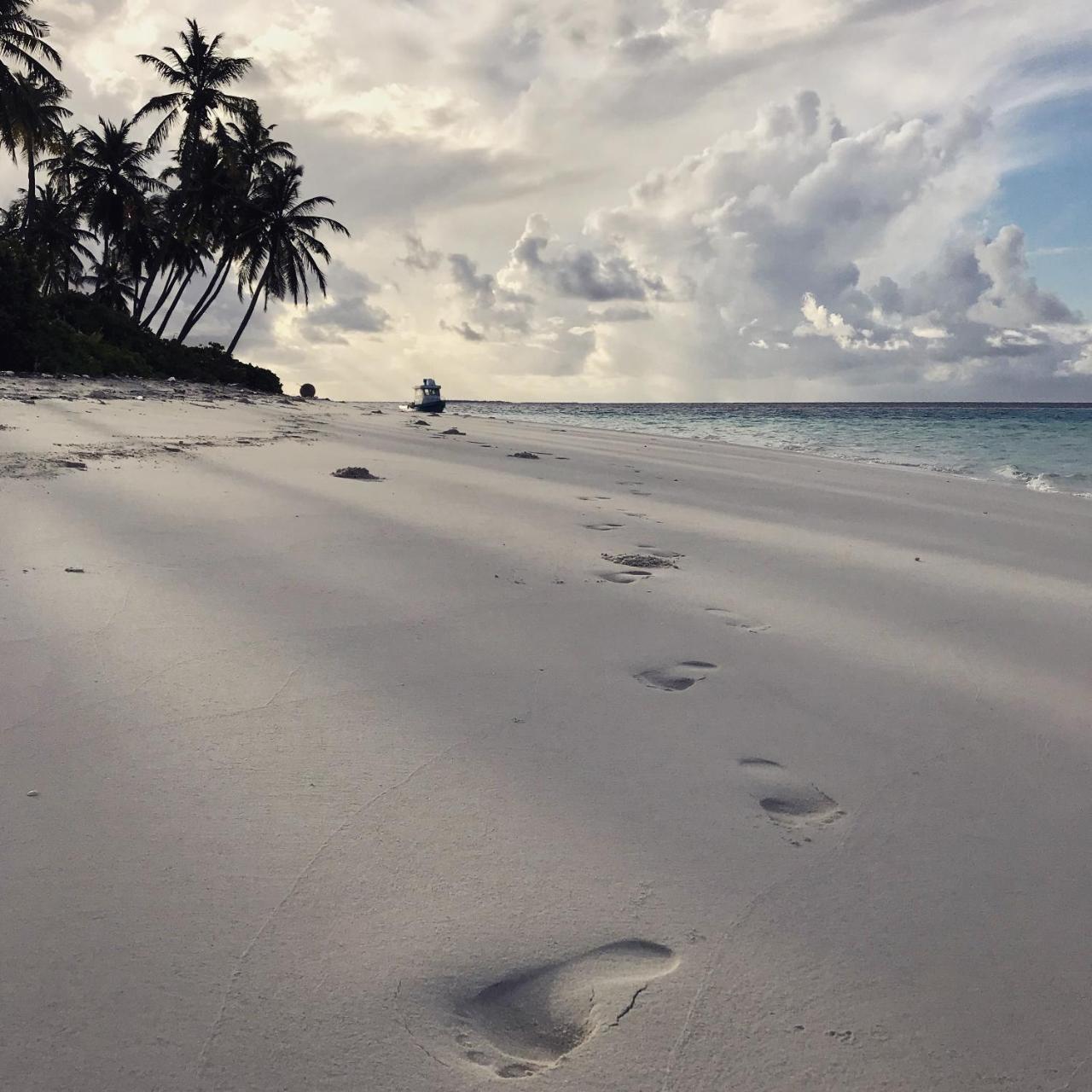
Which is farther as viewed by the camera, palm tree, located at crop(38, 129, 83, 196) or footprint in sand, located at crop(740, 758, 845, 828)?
palm tree, located at crop(38, 129, 83, 196)

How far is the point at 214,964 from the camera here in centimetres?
126

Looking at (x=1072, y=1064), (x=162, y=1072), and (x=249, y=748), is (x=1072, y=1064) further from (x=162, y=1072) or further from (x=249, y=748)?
(x=249, y=748)

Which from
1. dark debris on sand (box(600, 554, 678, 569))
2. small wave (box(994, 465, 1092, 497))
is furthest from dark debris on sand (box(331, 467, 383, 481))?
small wave (box(994, 465, 1092, 497))

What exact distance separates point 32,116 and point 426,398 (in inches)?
441

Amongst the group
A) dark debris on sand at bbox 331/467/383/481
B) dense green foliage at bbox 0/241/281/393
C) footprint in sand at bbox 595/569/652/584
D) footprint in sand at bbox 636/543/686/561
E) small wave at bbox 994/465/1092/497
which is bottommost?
footprint in sand at bbox 595/569/652/584

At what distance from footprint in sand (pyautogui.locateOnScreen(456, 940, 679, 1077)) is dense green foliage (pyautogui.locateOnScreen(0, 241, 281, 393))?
57.4 ft

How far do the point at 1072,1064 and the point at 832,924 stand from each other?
1.19ft

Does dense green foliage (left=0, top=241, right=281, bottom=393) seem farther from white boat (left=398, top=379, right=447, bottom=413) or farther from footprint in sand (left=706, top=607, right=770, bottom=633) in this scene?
footprint in sand (left=706, top=607, right=770, bottom=633)

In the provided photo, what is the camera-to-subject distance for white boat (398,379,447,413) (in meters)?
21.0

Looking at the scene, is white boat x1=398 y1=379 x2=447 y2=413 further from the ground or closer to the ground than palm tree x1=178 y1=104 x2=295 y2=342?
closer to the ground

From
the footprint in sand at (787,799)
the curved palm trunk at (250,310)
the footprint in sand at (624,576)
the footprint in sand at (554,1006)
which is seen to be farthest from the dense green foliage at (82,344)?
the footprint in sand at (554,1006)

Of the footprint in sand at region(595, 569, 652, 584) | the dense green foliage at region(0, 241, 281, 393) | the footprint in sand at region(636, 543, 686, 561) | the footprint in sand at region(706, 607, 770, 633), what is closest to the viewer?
the footprint in sand at region(706, 607, 770, 633)

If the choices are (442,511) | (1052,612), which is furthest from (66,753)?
(1052,612)

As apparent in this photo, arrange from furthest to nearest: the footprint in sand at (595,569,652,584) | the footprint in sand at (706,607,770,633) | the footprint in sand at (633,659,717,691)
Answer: the footprint in sand at (595,569,652,584)
the footprint in sand at (706,607,770,633)
the footprint in sand at (633,659,717,691)
